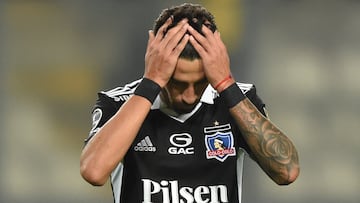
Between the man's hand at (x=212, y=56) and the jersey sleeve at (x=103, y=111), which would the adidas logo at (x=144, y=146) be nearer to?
the jersey sleeve at (x=103, y=111)

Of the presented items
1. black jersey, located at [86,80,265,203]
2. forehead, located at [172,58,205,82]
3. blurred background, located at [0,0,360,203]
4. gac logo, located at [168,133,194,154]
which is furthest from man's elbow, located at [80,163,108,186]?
blurred background, located at [0,0,360,203]

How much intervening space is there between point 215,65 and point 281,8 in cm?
230

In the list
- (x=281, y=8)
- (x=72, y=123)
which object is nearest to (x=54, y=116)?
(x=72, y=123)

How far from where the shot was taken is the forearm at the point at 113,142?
180 cm

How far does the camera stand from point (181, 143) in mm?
1920

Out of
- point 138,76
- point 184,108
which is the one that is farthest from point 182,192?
point 138,76

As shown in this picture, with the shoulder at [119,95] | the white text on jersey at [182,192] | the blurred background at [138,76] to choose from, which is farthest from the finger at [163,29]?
the blurred background at [138,76]

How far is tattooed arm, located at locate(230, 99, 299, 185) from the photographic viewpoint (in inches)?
71.9

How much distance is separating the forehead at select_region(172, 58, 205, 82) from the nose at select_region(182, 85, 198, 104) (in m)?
0.02

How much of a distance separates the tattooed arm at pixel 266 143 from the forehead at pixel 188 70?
14 cm

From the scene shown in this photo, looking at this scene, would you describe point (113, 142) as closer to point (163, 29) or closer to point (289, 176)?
point (163, 29)

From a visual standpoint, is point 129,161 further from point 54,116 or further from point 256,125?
point 54,116

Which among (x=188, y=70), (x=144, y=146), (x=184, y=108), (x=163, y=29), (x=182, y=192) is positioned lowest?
(x=182, y=192)

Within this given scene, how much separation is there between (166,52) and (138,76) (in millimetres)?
2133
